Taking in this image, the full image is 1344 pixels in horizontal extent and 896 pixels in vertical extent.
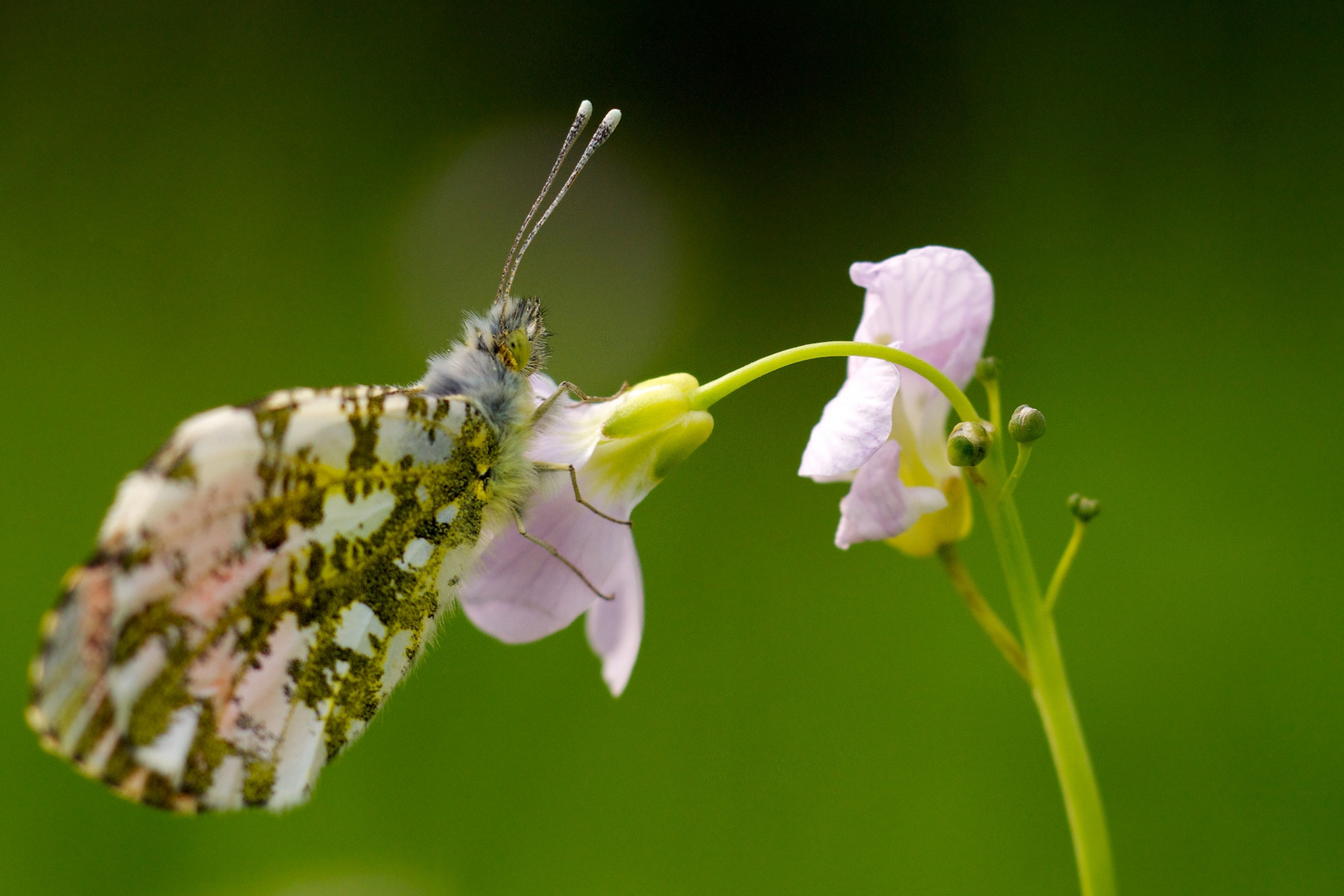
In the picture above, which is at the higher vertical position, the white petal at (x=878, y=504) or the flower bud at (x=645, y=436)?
the flower bud at (x=645, y=436)

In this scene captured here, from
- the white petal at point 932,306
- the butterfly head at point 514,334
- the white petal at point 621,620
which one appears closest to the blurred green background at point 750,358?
the white petal at point 621,620

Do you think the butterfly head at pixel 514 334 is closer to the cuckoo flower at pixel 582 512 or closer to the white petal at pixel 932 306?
the cuckoo flower at pixel 582 512

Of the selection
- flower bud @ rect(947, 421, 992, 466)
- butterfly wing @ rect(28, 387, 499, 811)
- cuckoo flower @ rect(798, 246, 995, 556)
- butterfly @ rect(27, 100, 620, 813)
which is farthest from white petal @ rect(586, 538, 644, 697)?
flower bud @ rect(947, 421, 992, 466)

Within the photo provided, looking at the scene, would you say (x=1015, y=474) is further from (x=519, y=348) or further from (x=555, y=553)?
(x=519, y=348)

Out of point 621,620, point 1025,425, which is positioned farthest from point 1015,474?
point 621,620

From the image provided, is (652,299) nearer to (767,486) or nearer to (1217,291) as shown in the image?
(767,486)

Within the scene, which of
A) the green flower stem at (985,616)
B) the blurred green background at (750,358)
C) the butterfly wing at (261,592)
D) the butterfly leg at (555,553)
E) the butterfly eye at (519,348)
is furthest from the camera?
the blurred green background at (750,358)
